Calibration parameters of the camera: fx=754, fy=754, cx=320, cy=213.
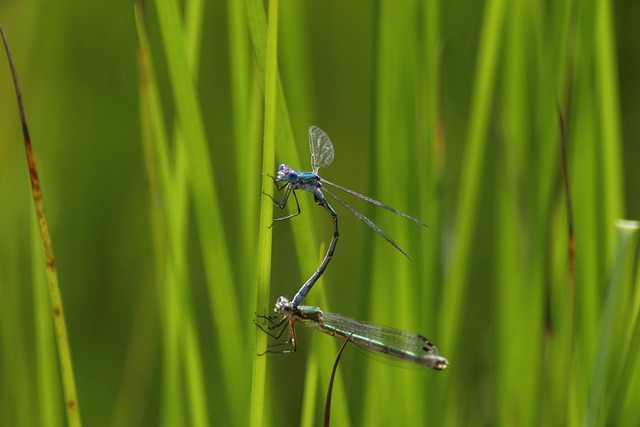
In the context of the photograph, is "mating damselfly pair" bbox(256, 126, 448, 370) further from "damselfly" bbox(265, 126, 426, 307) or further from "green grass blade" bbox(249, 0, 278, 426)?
"green grass blade" bbox(249, 0, 278, 426)

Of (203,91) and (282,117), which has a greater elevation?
(203,91)

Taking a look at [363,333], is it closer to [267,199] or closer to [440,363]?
[440,363]

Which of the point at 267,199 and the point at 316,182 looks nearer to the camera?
the point at 267,199

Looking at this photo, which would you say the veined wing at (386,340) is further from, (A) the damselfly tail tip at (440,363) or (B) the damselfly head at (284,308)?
(B) the damselfly head at (284,308)

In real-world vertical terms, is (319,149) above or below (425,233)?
above

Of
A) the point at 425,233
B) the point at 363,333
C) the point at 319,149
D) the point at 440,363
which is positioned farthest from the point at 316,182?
the point at 440,363

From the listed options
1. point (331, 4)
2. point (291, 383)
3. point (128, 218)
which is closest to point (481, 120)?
point (291, 383)

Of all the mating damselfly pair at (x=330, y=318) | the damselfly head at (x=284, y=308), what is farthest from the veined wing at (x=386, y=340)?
the damselfly head at (x=284, y=308)

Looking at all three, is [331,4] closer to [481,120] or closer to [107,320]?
[107,320]
